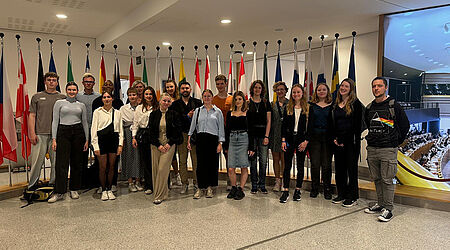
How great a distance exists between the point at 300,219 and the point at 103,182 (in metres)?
2.72

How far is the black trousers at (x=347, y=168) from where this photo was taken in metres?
4.03

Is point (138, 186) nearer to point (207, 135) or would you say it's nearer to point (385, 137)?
point (207, 135)

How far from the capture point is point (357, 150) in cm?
404

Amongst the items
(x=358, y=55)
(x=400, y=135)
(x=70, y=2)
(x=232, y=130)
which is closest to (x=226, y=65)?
(x=358, y=55)

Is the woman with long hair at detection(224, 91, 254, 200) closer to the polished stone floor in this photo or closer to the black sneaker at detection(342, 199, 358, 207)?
the polished stone floor

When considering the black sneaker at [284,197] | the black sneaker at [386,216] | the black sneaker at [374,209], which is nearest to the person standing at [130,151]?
the black sneaker at [284,197]

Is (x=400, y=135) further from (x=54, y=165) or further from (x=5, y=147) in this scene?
(x=5, y=147)

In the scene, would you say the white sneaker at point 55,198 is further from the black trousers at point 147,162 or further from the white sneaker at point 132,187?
the black trousers at point 147,162

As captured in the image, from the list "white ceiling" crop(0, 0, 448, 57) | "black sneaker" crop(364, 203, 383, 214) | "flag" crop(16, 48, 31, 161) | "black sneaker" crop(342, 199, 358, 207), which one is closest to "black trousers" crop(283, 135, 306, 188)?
"black sneaker" crop(342, 199, 358, 207)

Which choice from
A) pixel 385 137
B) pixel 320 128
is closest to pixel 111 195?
pixel 320 128

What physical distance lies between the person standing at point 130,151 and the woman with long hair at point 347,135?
281 cm

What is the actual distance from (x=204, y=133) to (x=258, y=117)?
775 mm

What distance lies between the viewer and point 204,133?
4301mm

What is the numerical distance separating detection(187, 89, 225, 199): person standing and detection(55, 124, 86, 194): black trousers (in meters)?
1.48
